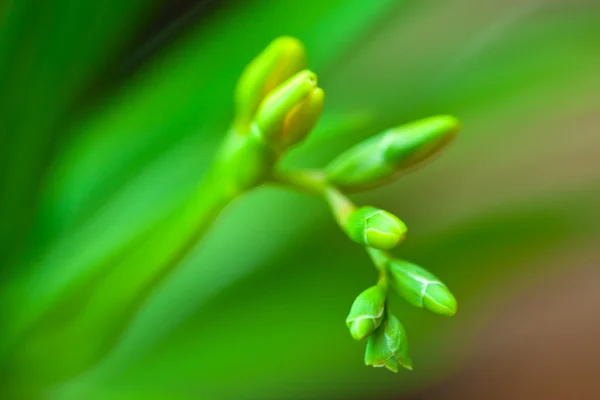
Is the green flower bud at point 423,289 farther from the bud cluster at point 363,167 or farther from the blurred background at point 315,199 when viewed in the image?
the blurred background at point 315,199

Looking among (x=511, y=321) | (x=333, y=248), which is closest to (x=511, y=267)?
(x=511, y=321)

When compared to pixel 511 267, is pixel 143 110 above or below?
above

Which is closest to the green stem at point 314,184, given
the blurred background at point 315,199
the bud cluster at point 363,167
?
the bud cluster at point 363,167

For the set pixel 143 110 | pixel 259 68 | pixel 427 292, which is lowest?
pixel 427 292

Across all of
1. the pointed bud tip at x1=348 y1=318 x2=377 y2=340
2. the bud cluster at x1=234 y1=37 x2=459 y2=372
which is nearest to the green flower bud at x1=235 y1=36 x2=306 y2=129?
the bud cluster at x1=234 y1=37 x2=459 y2=372

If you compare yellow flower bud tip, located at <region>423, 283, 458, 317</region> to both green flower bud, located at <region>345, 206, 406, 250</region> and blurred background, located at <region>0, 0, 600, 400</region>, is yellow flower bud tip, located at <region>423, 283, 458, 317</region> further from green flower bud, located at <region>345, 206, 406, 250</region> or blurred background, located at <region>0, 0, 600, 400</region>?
blurred background, located at <region>0, 0, 600, 400</region>

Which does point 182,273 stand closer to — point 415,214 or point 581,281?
point 415,214
